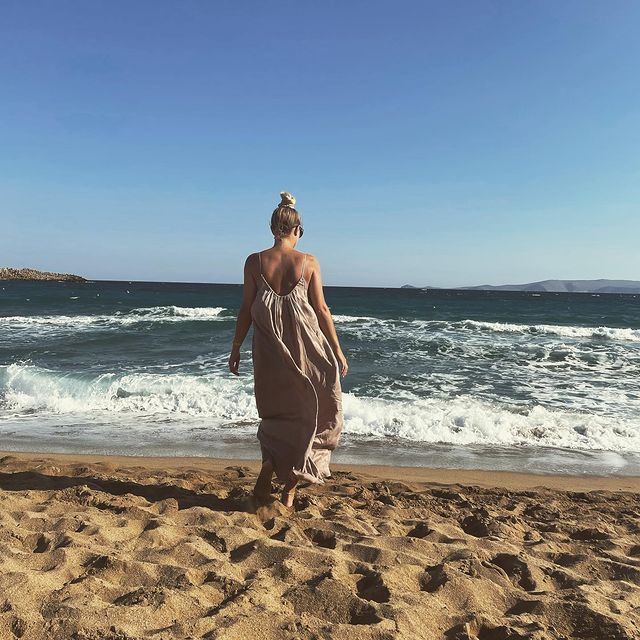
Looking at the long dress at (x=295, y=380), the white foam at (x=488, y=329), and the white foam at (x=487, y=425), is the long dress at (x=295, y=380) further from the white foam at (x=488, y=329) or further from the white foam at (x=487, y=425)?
the white foam at (x=488, y=329)

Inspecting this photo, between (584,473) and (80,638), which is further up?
(80,638)

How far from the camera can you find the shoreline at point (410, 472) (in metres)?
4.96

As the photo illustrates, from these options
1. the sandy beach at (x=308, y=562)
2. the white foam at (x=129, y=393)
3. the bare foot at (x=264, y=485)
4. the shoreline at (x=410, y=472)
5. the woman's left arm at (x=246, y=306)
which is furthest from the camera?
the white foam at (x=129, y=393)

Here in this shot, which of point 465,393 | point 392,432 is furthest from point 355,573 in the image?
point 465,393

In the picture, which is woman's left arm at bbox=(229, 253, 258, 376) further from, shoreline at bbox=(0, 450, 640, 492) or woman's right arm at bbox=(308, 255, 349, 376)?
shoreline at bbox=(0, 450, 640, 492)

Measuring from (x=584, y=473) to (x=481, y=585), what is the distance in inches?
143

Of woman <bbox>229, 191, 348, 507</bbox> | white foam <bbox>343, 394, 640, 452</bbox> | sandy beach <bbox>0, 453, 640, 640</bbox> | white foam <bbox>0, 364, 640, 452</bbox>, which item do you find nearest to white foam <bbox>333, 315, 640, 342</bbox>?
white foam <bbox>0, 364, 640, 452</bbox>

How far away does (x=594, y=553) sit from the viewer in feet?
9.73

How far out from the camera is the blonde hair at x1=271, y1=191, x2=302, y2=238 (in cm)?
334

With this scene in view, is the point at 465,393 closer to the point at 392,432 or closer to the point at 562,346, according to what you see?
the point at 392,432

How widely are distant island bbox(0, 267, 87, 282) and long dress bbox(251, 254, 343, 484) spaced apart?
93.9 m

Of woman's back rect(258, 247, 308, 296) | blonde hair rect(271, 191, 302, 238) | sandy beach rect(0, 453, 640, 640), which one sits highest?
blonde hair rect(271, 191, 302, 238)

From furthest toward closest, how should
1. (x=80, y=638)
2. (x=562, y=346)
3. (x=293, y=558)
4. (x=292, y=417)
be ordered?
(x=562, y=346)
(x=292, y=417)
(x=293, y=558)
(x=80, y=638)

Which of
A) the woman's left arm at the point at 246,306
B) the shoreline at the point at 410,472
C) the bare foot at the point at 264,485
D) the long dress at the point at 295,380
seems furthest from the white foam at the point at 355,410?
the woman's left arm at the point at 246,306
